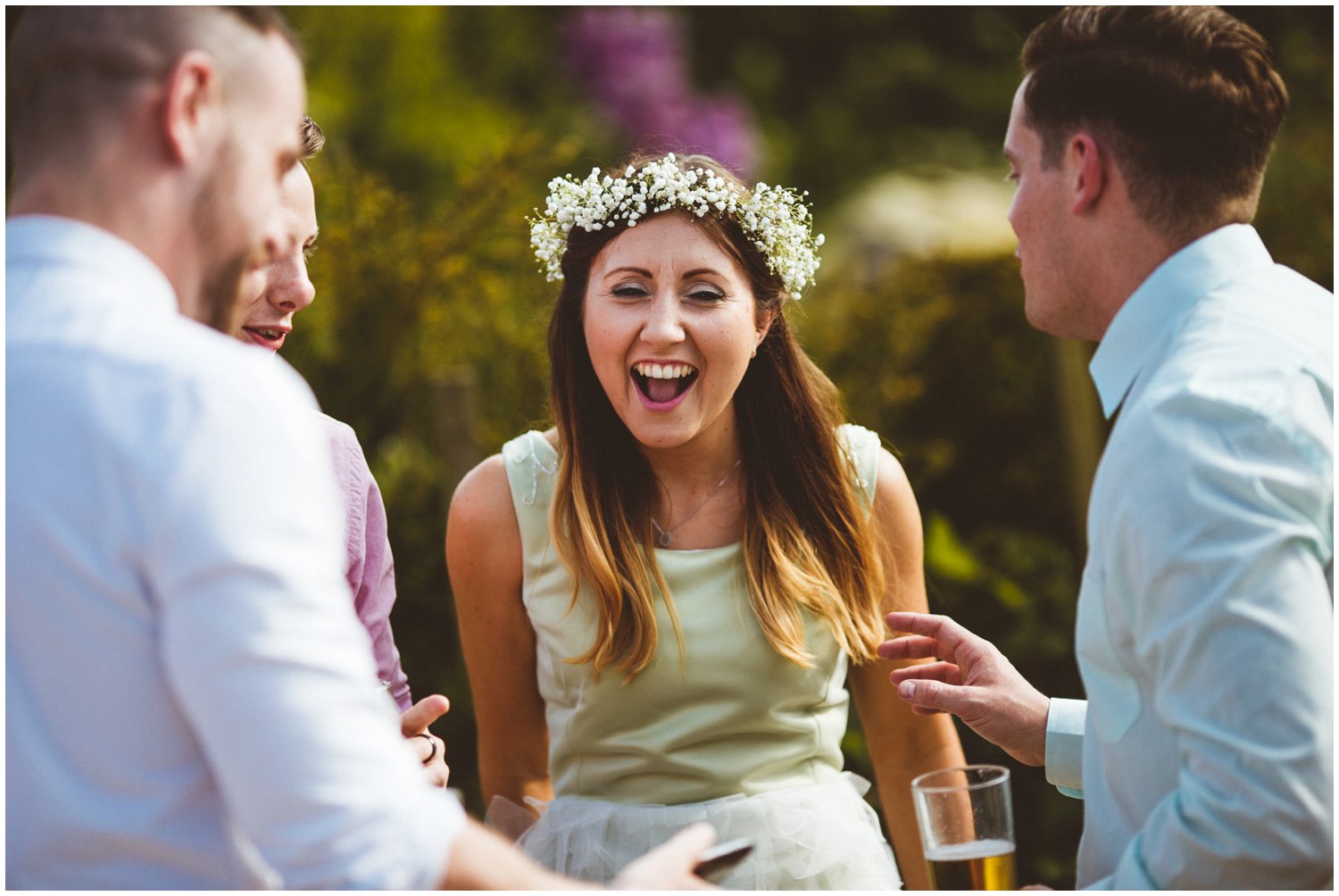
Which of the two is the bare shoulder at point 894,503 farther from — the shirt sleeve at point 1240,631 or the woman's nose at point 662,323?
the shirt sleeve at point 1240,631

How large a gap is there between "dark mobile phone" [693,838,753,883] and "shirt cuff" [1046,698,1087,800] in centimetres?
93

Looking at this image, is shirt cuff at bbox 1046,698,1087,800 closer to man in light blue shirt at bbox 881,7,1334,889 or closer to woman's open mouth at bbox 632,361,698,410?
man in light blue shirt at bbox 881,7,1334,889

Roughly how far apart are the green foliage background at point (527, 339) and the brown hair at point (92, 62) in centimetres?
203

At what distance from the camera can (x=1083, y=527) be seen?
5.59 meters

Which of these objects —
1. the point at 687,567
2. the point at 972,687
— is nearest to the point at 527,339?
the point at 687,567

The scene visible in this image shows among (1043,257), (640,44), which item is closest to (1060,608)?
(1043,257)

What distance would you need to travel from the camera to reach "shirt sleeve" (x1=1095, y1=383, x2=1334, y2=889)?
175 centimetres

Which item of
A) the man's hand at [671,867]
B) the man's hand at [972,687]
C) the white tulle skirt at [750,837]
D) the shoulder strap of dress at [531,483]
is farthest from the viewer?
the shoulder strap of dress at [531,483]

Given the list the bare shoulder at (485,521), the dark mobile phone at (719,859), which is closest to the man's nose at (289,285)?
the bare shoulder at (485,521)

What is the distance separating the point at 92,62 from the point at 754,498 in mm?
1986

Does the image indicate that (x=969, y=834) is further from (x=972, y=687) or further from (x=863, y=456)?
(x=863, y=456)

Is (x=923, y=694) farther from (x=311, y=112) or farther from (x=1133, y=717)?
(x=311, y=112)

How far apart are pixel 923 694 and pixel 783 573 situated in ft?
1.94

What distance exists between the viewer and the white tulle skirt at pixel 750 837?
2.89 meters
